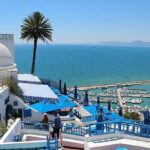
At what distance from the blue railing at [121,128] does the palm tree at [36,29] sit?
29.2 meters

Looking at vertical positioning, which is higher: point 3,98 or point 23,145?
point 3,98

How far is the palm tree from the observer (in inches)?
1774

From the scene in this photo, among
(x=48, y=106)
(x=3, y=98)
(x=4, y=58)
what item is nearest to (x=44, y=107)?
(x=48, y=106)

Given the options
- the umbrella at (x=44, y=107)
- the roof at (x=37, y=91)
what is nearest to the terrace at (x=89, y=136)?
the umbrella at (x=44, y=107)

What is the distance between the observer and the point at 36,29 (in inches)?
1781

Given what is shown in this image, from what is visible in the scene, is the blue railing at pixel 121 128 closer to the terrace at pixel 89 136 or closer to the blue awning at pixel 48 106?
the terrace at pixel 89 136

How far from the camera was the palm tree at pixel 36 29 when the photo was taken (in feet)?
148

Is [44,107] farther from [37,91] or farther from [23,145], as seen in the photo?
[23,145]

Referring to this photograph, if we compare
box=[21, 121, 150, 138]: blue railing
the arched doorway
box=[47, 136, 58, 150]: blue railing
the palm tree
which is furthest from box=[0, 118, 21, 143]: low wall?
the palm tree

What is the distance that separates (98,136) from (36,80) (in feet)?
56.9

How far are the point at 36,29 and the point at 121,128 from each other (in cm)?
3050

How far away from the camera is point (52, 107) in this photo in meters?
24.9

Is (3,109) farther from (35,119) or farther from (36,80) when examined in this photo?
(36,80)

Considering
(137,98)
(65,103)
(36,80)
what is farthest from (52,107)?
(137,98)
